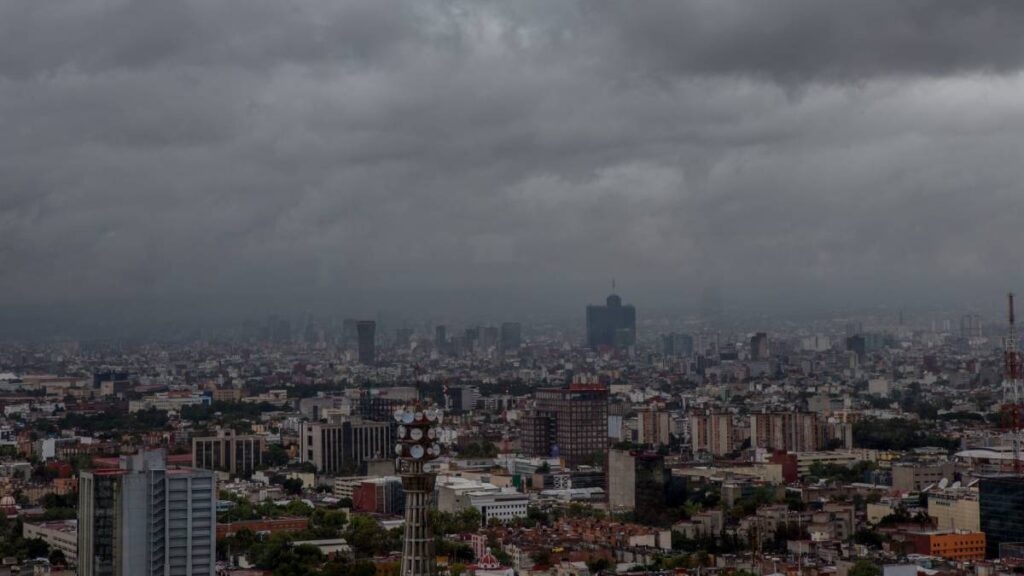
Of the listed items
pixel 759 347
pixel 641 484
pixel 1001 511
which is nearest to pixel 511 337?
pixel 759 347

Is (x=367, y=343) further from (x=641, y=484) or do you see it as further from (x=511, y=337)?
(x=641, y=484)

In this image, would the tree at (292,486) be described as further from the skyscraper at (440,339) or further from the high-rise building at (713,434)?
the skyscraper at (440,339)

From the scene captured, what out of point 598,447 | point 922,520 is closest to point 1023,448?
point 922,520

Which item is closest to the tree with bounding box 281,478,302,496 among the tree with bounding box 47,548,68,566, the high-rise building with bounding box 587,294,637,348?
the tree with bounding box 47,548,68,566

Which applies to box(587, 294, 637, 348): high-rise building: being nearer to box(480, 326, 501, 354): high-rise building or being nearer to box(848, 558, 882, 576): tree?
box(480, 326, 501, 354): high-rise building

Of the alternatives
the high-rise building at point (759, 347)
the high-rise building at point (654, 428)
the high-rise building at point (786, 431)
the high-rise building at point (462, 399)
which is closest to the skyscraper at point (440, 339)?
the high-rise building at point (462, 399)

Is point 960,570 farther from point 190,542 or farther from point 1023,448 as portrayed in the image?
point 1023,448

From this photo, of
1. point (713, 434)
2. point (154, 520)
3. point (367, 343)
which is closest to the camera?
point (154, 520)
